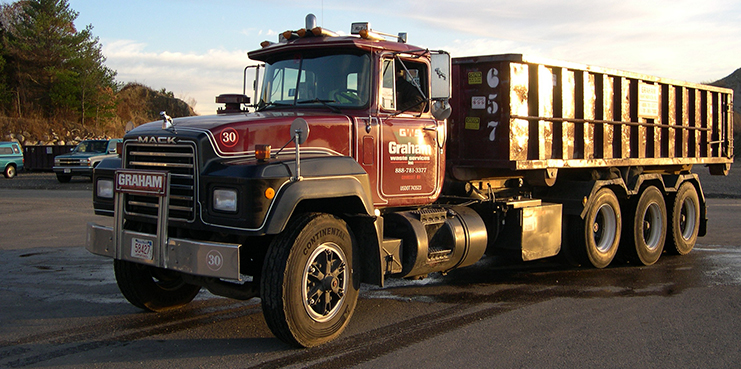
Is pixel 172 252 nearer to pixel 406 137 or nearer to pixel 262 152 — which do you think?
pixel 262 152

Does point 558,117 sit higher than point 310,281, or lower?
higher

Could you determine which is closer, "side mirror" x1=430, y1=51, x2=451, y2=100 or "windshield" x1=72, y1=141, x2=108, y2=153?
"side mirror" x1=430, y1=51, x2=451, y2=100

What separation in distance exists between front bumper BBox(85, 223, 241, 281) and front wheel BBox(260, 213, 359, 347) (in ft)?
1.15

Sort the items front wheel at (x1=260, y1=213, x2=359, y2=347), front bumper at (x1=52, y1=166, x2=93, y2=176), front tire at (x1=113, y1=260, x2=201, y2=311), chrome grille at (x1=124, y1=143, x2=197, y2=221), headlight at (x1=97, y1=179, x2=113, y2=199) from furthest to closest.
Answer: front bumper at (x1=52, y1=166, x2=93, y2=176) < front tire at (x1=113, y1=260, x2=201, y2=311) < headlight at (x1=97, y1=179, x2=113, y2=199) < chrome grille at (x1=124, y1=143, x2=197, y2=221) < front wheel at (x1=260, y1=213, x2=359, y2=347)

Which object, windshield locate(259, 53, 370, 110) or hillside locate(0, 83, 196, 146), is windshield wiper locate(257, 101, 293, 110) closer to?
windshield locate(259, 53, 370, 110)

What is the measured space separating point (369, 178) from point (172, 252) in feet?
6.54

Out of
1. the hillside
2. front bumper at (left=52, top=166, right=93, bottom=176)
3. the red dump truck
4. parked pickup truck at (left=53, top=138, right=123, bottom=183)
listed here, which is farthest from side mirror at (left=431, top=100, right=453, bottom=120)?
the hillside

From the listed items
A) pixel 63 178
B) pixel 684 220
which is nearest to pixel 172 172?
pixel 684 220

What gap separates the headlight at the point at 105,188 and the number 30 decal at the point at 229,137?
1.36 metres

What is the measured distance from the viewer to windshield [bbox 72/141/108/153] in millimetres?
29547

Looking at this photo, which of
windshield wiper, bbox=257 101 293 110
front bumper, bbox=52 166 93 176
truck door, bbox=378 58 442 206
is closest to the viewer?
truck door, bbox=378 58 442 206

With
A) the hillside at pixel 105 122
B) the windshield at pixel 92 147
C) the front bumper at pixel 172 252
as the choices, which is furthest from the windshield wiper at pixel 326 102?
the hillside at pixel 105 122

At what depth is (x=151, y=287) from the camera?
6430 millimetres

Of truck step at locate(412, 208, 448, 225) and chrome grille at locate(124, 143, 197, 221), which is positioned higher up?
chrome grille at locate(124, 143, 197, 221)
